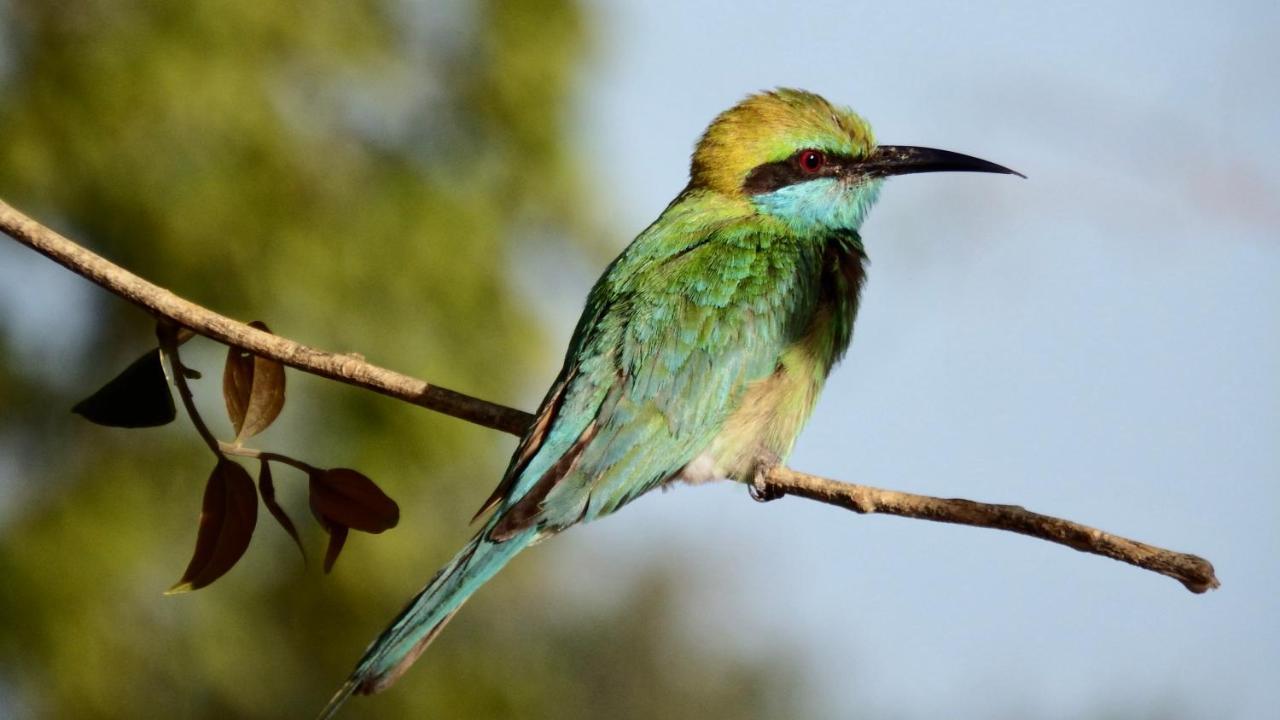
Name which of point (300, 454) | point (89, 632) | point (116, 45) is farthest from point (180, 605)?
point (116, 45)

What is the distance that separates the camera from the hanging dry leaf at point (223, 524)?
79.2 inches

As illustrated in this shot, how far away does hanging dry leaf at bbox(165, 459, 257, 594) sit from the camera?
79.2 inches

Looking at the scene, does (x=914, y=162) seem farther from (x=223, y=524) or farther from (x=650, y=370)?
(x=223, y=524)

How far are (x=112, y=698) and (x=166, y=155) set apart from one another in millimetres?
2334

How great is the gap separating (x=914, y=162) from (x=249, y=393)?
2.11 meters

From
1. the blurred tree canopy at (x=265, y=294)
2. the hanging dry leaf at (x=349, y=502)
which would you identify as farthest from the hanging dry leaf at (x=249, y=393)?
the blurred tree canopy at (x=265, y=294)

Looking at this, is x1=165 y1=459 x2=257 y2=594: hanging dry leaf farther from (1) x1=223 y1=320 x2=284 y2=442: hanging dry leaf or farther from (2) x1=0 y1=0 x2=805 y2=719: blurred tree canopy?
(2) x1=0 y1=0 x2=805 y2=719: blurred tree canopy

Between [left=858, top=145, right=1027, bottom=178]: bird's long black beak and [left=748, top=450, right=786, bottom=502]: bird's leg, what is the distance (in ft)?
3.16

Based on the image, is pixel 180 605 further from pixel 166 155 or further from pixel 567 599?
pixel 567 599

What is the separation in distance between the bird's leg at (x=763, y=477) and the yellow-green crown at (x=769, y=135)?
2.62ft

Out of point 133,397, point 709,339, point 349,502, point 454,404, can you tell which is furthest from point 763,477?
point 133,397

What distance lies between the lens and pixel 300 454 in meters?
6.01

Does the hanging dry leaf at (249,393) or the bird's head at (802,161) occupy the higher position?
the bird's head at (802,161)

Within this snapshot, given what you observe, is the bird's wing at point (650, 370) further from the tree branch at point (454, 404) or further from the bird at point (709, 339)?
the tree branch at point (454, 404)
